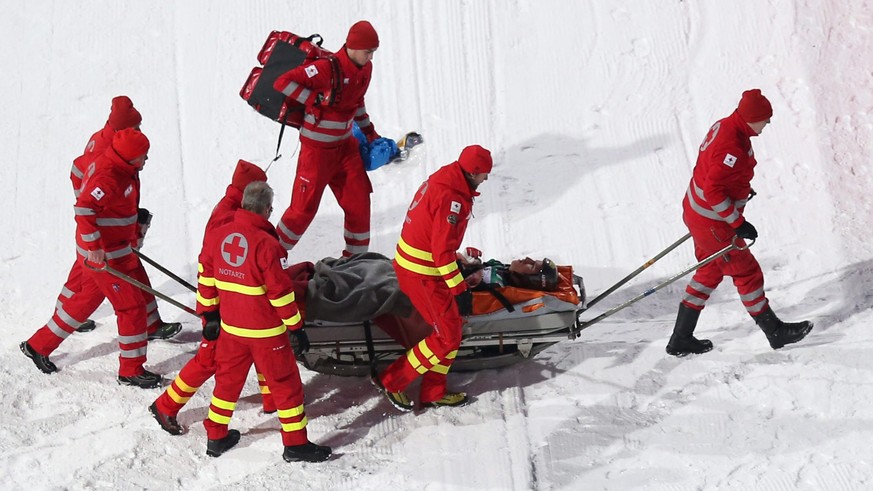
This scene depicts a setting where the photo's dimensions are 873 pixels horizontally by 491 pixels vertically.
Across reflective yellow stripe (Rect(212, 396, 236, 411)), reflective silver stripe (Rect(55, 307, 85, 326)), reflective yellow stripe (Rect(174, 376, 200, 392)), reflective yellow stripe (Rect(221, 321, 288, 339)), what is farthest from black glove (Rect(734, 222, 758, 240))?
reflective silver stripe (Rect(55, 307, 85, 326))

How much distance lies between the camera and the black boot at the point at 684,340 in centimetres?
794

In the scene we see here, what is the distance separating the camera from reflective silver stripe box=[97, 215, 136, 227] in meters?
7.55

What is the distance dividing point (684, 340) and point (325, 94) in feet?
10.1

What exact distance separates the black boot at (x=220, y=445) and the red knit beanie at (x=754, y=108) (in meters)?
3.89

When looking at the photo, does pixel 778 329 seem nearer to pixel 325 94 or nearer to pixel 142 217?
pixel 325 94

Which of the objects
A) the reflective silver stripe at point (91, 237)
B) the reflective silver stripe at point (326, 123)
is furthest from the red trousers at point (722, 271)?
the reflective silver stripe at point (91, 237)

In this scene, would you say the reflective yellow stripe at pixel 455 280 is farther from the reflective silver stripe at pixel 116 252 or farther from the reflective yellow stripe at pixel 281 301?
the reflective silver stripe at pixel 116 252

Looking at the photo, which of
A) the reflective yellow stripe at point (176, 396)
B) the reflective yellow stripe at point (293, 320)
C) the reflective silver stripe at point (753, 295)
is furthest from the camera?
the reflective silver stripe at point (753, 295)

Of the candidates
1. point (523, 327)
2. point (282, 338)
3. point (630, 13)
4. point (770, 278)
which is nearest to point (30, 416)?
point (282, 338)

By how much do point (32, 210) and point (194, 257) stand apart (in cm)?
157

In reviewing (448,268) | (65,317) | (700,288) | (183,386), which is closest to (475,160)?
(448,268)

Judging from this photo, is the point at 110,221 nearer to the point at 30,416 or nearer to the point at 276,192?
the point at 30,416

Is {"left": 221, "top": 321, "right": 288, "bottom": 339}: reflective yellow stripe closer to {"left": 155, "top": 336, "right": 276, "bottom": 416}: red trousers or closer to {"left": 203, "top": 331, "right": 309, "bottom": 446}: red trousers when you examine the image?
{"left": 203, "top": 331, "right": 309, "bottom": 446}: red trousers

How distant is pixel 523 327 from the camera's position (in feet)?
24.4
